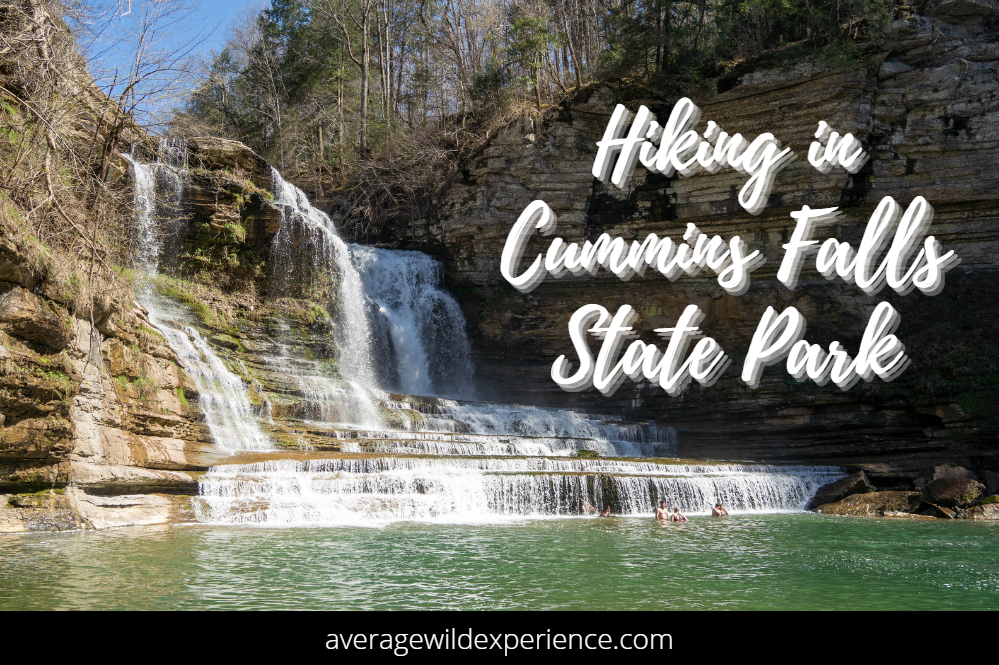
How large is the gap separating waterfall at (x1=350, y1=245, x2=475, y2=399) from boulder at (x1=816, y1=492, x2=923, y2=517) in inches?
507

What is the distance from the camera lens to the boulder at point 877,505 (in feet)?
49.9

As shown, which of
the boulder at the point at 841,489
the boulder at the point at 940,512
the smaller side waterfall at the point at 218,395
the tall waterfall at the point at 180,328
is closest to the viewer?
the boulder at the point at 940,512

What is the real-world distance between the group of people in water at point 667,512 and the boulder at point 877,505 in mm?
2858

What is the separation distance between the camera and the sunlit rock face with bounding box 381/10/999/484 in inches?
755

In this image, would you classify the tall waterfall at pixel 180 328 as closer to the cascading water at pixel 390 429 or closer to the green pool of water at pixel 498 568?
the cascading water at pixel 390 429

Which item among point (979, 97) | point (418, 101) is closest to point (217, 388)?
point (979, 97)

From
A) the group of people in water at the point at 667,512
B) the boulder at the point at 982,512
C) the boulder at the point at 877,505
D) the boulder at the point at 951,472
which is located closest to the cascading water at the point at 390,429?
the group of people in water at the point at 667,512

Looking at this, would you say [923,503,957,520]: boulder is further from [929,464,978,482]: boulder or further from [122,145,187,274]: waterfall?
[122,145,187,274]: waterfall

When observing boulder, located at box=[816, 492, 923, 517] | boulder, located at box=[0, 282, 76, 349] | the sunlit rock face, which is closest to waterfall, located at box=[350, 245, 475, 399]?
the sunlit rock face

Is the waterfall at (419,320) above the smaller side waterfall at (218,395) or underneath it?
above

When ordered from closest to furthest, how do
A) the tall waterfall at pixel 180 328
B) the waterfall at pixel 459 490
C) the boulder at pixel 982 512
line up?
1. the waterfall at pixel 459 490
2. the boulder at pixel 982 512
3. the tall waterfall at pixel 180 328

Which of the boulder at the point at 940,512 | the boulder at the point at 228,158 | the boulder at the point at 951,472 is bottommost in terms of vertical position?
the boulder at the point at 940,512

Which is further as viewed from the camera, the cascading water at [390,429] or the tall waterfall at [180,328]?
the tall waterfall at [180,328]

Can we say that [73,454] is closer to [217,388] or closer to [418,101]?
[217,388]
